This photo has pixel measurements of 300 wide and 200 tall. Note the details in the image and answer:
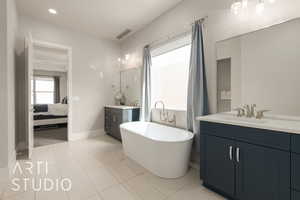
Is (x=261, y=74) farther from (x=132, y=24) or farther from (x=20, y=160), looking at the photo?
(x=20, y=160)

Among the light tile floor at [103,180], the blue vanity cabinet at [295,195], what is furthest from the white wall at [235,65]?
the light tile floor at [103,180]

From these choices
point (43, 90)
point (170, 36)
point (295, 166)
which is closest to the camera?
point (295, 166)

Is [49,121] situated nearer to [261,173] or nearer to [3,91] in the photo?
Result: [3,91]

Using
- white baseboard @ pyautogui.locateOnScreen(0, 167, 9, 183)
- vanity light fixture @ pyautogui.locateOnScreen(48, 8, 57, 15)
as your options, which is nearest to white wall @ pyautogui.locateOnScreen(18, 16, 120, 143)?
vanity light fixture @ pyautogui.locateOnScreen(48, 8, 57, 15)

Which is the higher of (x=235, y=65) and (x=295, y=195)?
(x=235, y=65)

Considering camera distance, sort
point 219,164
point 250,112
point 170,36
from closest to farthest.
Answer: point 219,164 < point 250,112 < point 170,36

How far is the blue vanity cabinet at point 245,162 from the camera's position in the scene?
118 cm

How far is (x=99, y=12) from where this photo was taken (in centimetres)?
285

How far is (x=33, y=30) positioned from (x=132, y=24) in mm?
2192

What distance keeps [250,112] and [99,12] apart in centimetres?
318

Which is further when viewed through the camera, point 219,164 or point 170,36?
point 170,36

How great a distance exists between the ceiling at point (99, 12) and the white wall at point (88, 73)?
29cm

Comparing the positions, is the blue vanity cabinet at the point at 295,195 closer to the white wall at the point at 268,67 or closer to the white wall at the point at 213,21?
the white wall at the point at 268,67

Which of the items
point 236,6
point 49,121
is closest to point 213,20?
point 236,6
